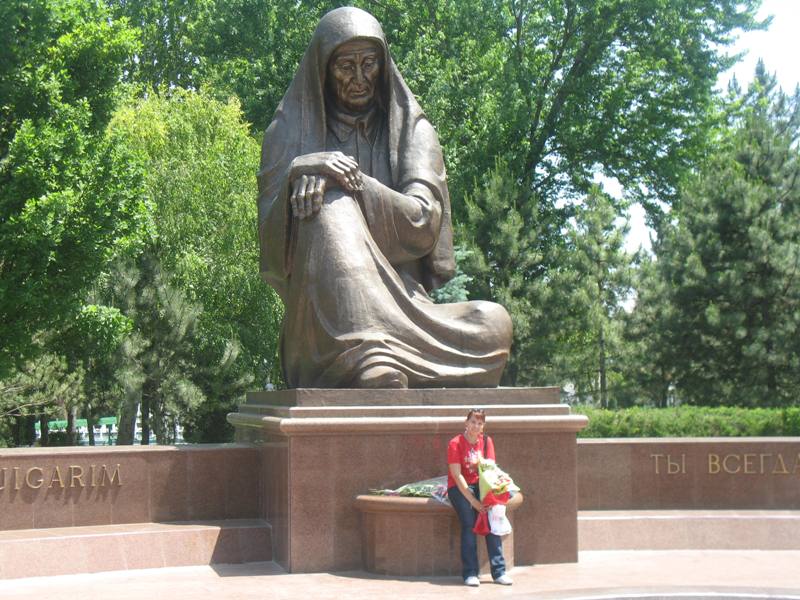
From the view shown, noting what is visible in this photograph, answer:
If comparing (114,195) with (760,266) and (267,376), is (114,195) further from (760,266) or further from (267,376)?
(760,266)

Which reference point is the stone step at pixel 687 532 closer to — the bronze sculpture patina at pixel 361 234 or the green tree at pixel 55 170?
the bronze sculpture patina at pixel 361 234

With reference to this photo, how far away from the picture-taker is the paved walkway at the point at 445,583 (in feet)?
24.4

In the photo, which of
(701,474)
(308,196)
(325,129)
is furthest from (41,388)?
(701,474)

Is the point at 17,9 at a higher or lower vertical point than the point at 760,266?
higher

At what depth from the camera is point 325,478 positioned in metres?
8.56

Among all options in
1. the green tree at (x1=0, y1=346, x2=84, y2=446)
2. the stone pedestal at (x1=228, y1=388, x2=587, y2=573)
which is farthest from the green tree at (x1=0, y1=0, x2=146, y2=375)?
the stone pedestal at (x1=228, y1=388, x2=587, y2=573)

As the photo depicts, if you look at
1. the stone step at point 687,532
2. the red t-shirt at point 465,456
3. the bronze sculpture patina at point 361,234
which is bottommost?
the stone step at point 687,532

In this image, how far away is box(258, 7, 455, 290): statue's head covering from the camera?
1017 cm

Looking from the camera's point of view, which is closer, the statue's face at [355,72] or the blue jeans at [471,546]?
the blue jeans at [471,546]

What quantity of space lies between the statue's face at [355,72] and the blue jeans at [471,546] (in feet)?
14.1

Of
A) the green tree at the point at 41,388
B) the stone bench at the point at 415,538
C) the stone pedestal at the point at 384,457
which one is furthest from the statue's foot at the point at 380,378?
the green tree at the point at 41,388

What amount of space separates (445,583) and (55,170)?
10920 mm

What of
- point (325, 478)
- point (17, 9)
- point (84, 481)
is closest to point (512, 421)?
point (325, 478)

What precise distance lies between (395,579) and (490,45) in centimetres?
2528
